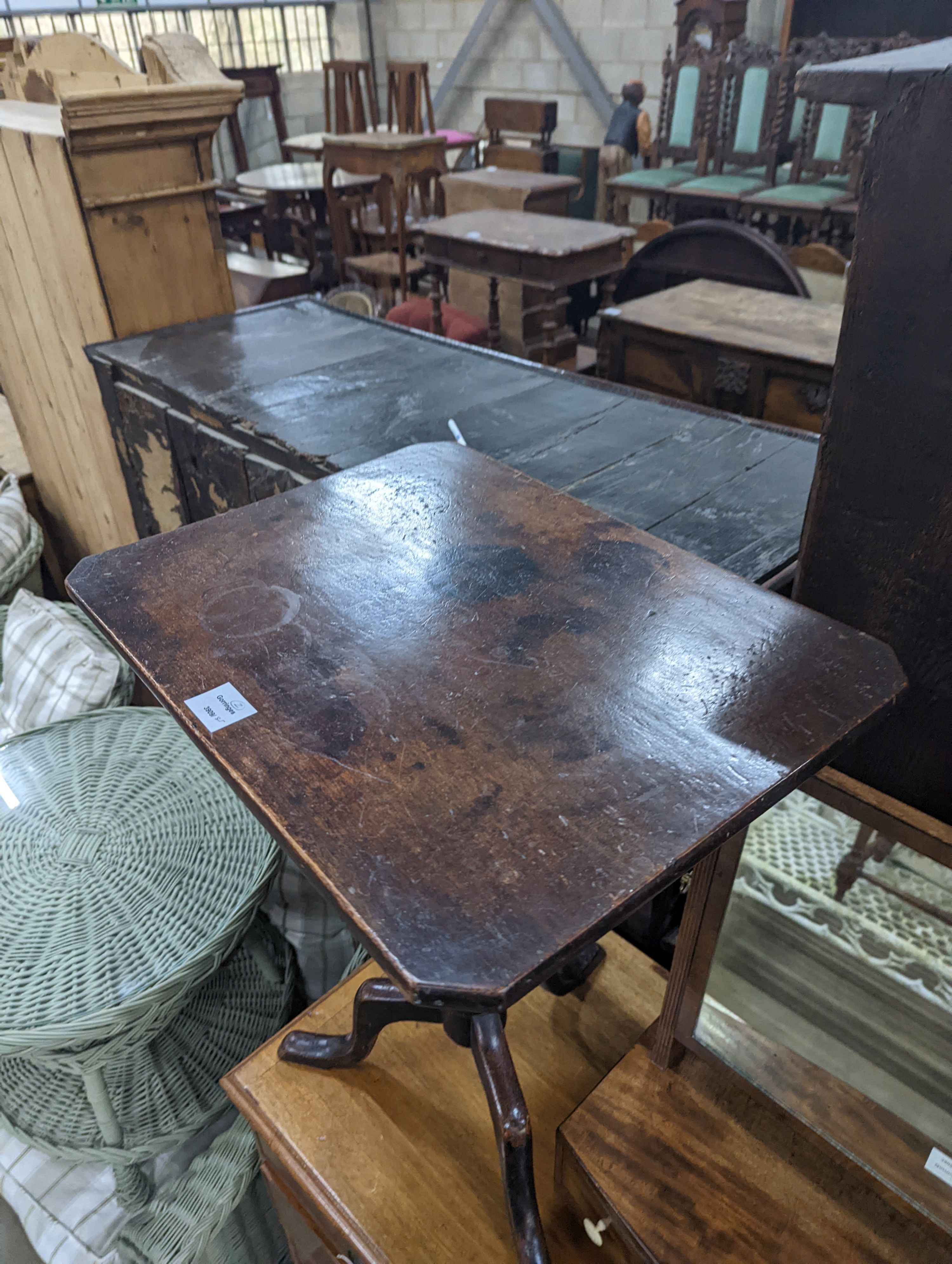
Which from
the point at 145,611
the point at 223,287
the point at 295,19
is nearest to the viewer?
the point at 145,611

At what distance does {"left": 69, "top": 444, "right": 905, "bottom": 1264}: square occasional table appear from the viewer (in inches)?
21.5

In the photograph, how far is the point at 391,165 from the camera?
17.0 feet

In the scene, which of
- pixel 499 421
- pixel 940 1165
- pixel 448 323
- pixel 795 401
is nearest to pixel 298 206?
pixel 448 323

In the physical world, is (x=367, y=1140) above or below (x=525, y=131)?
below

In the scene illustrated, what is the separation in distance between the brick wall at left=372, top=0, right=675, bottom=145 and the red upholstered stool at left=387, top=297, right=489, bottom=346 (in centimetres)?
374

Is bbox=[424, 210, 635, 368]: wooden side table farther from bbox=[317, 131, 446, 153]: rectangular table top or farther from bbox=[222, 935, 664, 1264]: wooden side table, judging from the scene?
bbox=[222, 935, 664, 1264]: wooden side table

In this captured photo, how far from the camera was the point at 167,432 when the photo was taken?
80.7 inches

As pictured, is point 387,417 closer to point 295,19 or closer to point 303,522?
point 303,522

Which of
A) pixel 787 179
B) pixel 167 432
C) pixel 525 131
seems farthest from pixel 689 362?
pixel 525 131

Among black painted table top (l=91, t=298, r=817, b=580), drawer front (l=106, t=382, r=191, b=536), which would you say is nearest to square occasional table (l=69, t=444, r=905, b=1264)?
black painted table top (l=91, t=298, r=817, b=580)

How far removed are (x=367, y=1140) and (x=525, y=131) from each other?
23.1 feet

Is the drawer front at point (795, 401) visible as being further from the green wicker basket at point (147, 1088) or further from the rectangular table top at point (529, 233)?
the green wicker basket at point (147, 1088)

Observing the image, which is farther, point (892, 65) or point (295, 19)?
point (295, 19)

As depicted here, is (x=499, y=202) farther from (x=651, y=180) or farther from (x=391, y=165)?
(x=651, y=180)
